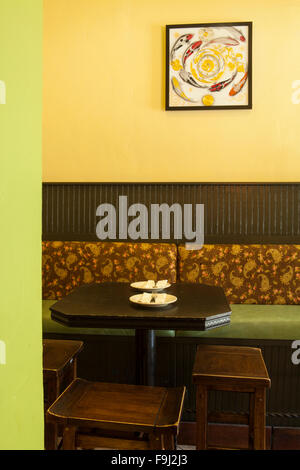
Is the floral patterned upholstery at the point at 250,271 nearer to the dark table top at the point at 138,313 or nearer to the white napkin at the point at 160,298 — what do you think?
the dark table top at the point at 138,313

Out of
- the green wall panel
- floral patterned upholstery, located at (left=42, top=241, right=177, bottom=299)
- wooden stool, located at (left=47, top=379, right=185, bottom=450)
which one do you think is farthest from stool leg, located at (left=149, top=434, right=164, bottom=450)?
floral patterned upholstery, located at (left=42, top=241, right=177, bottom=299)

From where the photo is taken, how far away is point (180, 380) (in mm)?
2799

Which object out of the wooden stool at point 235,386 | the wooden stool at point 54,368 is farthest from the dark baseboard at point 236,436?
the wooden stool at point 54,368

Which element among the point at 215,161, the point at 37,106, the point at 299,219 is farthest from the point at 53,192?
the point at 37,106

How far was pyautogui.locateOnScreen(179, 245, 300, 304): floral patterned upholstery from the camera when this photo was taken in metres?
3.19

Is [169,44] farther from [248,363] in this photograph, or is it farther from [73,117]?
[248,363]

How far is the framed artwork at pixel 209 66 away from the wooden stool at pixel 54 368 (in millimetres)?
2019

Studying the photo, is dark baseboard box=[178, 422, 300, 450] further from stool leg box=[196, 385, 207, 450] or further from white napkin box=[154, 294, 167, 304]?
white napkin box=[154, 294, 167, 304]

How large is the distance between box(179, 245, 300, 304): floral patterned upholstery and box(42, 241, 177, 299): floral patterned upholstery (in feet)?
0.63

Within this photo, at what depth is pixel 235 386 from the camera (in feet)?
6.79

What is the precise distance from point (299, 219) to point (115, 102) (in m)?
1.70

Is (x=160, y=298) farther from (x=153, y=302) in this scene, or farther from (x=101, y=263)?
(x=101, y=263)

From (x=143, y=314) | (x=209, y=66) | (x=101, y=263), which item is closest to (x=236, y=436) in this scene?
(x=143, y=314)

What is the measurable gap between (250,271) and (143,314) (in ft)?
4.73
